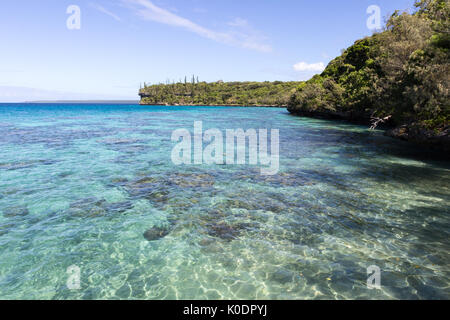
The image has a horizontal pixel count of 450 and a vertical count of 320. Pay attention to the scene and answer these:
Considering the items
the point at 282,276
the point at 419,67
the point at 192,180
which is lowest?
the point at 282,276

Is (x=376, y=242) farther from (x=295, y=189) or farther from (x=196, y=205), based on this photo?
(x=196, y=205)

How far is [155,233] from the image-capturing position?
8703 mm

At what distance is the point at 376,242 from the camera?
810 cm

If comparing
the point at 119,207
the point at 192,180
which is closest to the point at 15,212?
the point at 119,207

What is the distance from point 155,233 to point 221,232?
225 centimetres

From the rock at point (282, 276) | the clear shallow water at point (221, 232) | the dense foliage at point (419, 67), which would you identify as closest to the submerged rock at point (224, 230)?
the clear shallow water at point (221, 232)

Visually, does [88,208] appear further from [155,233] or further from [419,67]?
[419,67]

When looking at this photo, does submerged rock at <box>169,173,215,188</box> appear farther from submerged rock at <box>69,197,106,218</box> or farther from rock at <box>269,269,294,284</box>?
rock at <box>269,269,294,284</box>

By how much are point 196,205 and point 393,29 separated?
2749 cm

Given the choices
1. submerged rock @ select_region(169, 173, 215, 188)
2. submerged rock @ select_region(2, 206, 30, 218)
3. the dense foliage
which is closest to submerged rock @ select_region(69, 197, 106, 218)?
submerged rock @ select_region(2, 206, 30, 218)

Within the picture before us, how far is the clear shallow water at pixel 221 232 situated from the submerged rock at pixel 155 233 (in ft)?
0.27

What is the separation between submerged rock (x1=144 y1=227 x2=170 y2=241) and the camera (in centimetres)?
844

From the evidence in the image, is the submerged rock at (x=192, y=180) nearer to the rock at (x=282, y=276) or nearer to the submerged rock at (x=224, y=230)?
the submerged rock at (x=224, y=230)
